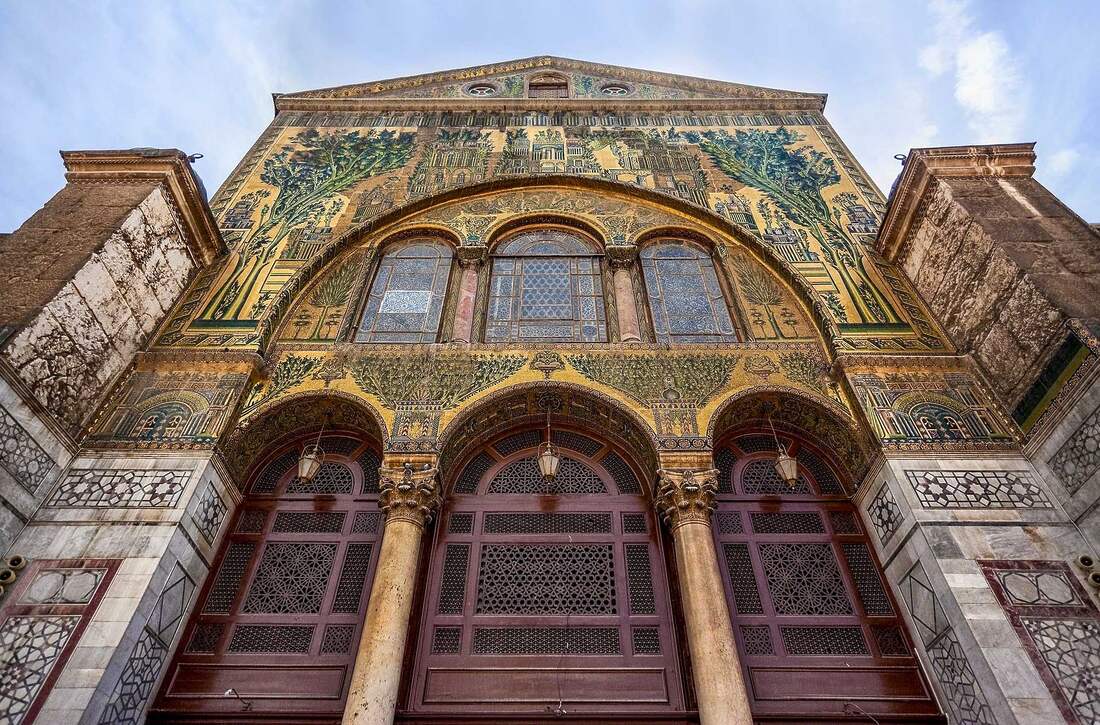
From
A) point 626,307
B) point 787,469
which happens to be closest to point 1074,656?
point 787,469

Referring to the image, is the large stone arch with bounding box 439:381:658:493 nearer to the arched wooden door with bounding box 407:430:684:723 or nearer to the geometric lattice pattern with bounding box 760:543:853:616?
the arched wooden door with bounding box 407:430:684:723

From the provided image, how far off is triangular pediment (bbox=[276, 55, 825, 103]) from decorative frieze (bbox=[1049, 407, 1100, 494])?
7740 millimetres

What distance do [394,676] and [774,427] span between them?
14.8 ft

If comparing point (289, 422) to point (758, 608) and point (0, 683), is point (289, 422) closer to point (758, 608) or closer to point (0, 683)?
point (0, 683)

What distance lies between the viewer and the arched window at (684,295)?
7.69 metres

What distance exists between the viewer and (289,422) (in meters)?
6.80

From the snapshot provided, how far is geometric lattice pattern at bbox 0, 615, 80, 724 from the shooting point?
427 cm

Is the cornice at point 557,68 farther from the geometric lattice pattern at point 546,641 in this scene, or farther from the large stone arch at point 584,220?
the geometric lattice pattern at point 546,641

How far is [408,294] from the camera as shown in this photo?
8211mm

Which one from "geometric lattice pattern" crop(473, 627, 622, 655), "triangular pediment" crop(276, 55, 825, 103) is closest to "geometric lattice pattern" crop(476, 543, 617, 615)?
"geometric lattice pattern" crop(473, 627, 622, 655)

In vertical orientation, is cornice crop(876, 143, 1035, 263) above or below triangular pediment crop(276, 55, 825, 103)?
below

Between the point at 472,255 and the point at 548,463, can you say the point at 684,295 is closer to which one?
the point at 472,255

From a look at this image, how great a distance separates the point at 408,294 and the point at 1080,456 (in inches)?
273

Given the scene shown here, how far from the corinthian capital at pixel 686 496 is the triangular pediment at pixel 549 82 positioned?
7836 millimetres
